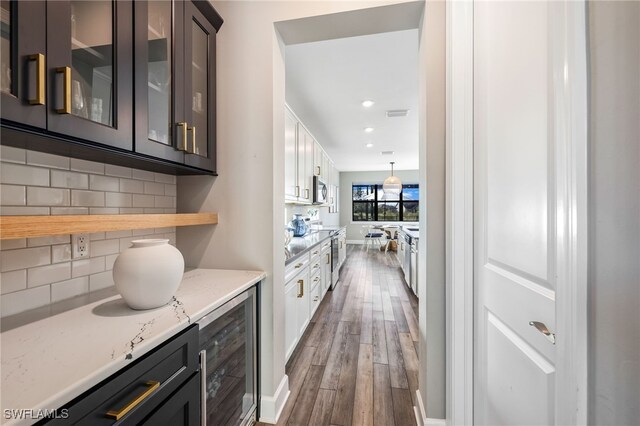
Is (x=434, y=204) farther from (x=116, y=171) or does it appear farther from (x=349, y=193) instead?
(x=349, y=193)

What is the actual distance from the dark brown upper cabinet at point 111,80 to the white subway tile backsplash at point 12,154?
0.04 meters

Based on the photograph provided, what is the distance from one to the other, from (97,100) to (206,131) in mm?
624

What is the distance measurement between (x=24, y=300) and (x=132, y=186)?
2.11 ft

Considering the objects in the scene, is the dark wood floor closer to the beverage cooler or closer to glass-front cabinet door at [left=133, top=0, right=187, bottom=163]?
the beverage cooler

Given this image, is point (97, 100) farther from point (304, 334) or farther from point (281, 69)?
point (304, 334)

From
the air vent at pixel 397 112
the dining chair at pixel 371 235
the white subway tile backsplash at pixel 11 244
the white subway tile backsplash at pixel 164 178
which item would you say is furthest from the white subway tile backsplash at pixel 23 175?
the dining chair at pixel 371 235

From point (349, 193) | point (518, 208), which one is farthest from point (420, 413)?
point (349, 193)

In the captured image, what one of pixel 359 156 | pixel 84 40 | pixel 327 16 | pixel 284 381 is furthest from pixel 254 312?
pixel 359 156

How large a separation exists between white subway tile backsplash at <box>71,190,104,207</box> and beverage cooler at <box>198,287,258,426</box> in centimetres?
75

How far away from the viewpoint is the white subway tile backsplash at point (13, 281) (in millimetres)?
907

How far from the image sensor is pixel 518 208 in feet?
3.04

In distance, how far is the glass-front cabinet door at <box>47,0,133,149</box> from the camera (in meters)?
0.77

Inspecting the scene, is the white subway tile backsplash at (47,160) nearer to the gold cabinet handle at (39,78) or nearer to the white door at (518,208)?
the gold cabinet handle at (39,78)

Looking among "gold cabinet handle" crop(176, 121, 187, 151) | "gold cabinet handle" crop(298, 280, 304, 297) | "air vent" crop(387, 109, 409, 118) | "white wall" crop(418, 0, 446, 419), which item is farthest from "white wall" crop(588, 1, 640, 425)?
"air vent" crop(387, 109, 409, 118)
